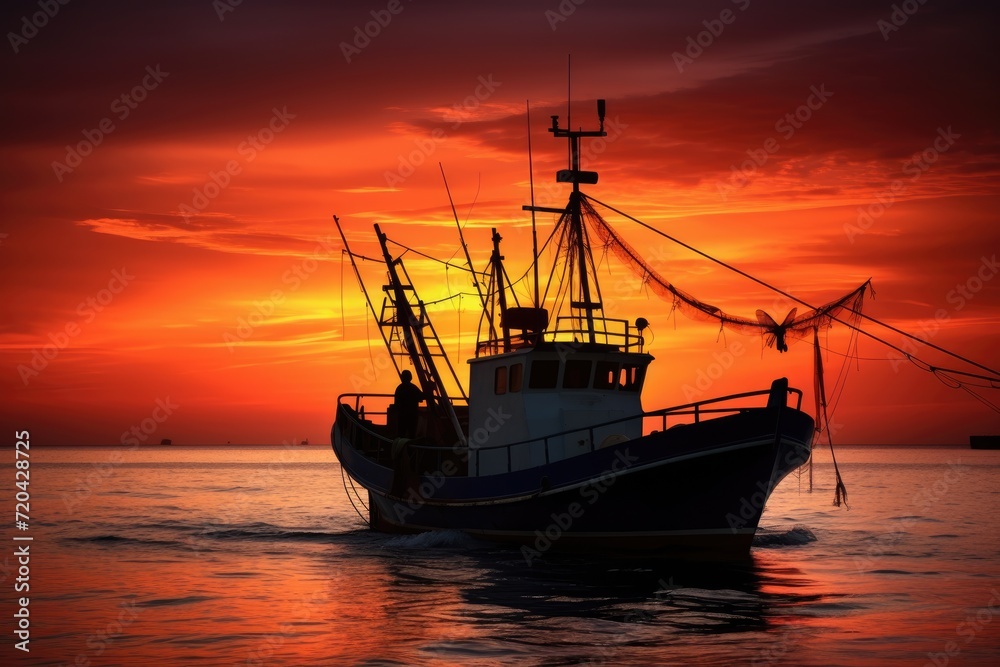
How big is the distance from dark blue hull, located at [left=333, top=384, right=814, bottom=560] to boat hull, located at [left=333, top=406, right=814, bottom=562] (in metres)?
0.02

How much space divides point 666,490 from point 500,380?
592 centimetres

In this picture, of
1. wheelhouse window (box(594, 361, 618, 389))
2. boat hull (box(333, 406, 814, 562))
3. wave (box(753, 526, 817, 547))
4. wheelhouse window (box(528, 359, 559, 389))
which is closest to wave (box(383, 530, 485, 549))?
boat hull (box(333, 406, 814, 562))

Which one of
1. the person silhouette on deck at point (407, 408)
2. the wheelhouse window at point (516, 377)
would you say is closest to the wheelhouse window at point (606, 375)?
the wheelhouse window at point (516, 377)

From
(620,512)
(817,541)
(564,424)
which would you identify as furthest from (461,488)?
(817,541)

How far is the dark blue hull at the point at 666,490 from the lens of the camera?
22.8m

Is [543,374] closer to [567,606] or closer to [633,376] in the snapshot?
[633,376]

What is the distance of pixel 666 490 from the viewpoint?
77.1 ft

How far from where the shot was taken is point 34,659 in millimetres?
16266

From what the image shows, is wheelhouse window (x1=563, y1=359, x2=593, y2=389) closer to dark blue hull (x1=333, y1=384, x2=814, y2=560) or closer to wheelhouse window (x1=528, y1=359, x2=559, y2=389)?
wheelhouse window (x1=528, y1=359, x2=559, y2=389)

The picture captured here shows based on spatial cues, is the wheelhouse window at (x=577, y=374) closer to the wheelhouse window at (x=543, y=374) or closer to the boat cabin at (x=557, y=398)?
the boat cabin at (x=557, y=398)

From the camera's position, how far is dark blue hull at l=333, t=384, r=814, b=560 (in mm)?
22750

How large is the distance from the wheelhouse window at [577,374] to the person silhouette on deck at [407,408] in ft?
21.7

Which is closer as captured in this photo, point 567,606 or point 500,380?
point 567,606

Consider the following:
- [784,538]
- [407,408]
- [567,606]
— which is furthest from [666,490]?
[784,538]
